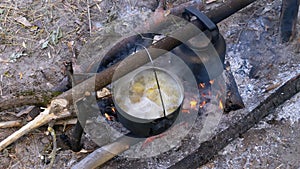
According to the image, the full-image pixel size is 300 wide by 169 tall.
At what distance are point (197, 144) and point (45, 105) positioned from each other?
1.01 metres

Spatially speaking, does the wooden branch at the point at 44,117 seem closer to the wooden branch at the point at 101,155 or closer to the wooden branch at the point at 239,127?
the wooden branch at the point at 101,155

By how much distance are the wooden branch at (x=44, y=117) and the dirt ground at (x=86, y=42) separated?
124mm

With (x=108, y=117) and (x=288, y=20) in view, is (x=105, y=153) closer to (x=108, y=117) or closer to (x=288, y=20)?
(x=108, y=117)

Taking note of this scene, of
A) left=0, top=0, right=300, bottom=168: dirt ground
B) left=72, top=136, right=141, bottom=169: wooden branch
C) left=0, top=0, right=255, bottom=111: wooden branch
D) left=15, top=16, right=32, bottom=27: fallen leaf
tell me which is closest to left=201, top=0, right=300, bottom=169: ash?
left=0, top=0, right=300, bottom=168: dirt ground

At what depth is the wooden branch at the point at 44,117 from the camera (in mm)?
2428

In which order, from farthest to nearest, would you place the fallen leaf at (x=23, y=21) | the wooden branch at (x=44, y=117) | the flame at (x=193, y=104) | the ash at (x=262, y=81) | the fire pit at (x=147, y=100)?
the fallen leaf at (x=23, y=21)
the flame at (x=193, y=104)
the ash at (x=262, y=81)
the fire pit at (x=147, y=100)
the wooden branch at (x=44, y=117)

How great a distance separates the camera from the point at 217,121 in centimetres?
283

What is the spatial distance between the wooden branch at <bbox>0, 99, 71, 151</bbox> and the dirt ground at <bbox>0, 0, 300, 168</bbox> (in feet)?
0.41

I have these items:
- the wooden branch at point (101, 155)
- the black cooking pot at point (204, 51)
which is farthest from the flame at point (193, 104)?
the wooden branch at point (101, 155)

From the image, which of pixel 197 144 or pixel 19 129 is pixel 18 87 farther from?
pixel 197 144

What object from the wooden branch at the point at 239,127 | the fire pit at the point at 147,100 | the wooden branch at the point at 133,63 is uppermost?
the wooden branch at the point at 133,63

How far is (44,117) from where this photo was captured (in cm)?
257

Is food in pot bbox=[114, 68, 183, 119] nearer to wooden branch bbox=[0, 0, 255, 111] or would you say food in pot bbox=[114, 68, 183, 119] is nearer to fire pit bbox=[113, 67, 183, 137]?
fire pit bbox=[113, 67, 183, 137]

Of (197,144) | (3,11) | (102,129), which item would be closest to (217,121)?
(197,144)
